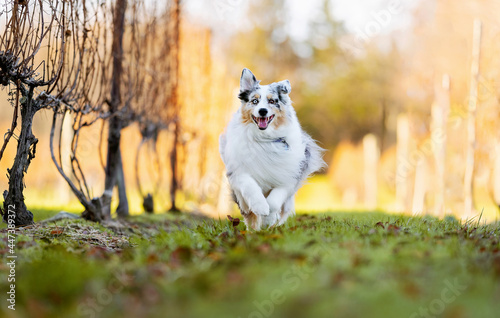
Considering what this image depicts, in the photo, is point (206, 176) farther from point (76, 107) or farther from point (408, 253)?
point (408, 253)

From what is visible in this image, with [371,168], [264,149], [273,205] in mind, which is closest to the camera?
[273,205]

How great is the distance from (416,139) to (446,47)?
439 centimetres

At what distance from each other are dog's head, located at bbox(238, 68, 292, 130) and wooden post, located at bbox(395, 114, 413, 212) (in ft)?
37.6

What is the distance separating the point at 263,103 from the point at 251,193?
38.4 inches

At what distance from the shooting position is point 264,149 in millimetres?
5309

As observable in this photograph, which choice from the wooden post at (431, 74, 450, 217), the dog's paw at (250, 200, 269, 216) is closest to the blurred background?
the wooden post at (431, 74, 450, 217)

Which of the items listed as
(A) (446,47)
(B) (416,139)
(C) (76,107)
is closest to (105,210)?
(C) (76,107)

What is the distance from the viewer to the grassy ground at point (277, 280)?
2.45 meters

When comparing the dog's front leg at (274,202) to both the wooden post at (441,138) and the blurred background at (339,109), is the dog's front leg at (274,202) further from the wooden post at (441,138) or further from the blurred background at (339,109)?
the wooden post at (441,138)

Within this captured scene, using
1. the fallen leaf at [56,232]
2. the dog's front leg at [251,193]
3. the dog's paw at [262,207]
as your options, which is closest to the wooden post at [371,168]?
the dog's front leg at [251,193]

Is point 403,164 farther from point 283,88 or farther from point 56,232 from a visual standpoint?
point 56,232

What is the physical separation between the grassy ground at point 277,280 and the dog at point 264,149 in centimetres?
138

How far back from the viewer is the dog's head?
17.1ft

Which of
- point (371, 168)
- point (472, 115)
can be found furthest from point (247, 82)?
point (371, 168)
